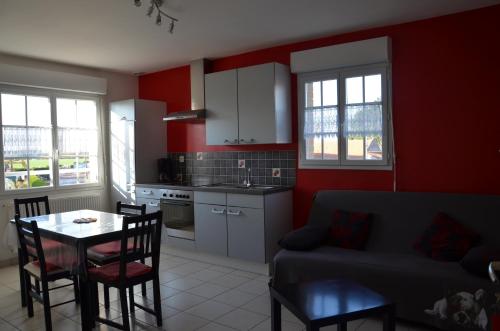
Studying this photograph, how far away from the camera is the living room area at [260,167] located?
2.81 meters

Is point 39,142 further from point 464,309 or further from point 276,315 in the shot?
point 464,309

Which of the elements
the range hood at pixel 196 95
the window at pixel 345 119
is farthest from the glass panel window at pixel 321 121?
the range hood at pixel 196 95

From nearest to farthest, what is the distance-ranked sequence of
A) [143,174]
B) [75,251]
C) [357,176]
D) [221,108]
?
[75,251]
[357,176]
[221,108]
[143,174]

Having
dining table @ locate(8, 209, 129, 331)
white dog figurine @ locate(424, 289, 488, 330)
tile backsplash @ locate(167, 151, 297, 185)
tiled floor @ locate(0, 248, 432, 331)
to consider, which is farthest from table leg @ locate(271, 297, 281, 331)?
tile backsplash @ locate(167, 151, 297, 185)

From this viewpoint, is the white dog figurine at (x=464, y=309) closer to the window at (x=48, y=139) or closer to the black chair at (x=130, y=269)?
the black chair at (x=130, y=269)

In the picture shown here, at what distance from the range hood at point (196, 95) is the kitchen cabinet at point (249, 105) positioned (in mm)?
109

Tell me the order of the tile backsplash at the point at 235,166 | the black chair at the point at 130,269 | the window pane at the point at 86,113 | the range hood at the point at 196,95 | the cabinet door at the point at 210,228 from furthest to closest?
the window pane at the point at 86,113, the range hood at the point at 196,95, the tile backsplash at the point at 235,166, the cabinet door at the point at 210,228, the black chair at the point at 130,269

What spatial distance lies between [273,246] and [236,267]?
490 millimetres

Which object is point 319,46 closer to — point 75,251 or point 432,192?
point 432,192

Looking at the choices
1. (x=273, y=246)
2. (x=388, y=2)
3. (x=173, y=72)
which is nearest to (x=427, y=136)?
(x=388, y=2)

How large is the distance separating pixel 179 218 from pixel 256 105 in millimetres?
1626

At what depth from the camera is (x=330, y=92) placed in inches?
159

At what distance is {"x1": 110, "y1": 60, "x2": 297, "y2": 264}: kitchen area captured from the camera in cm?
407

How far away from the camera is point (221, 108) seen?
4.54m
